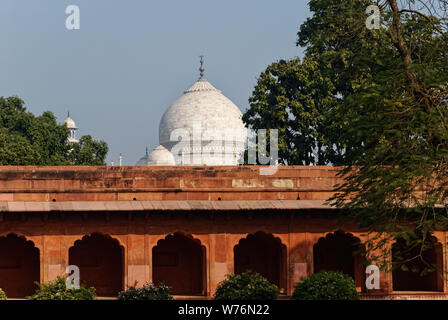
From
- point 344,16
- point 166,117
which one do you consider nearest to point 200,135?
point 166,117

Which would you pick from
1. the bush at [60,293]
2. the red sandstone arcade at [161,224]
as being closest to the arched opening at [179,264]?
the red sandstone arcade at [161,224]

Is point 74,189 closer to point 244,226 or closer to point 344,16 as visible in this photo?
point 244,226

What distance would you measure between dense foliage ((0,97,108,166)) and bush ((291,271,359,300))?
75.3 ft

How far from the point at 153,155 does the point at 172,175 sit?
41813 millimetres

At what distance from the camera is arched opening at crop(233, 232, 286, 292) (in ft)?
85.6

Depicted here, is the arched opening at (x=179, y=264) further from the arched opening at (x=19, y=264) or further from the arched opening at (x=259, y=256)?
the arched opening at (x=19, y=264)

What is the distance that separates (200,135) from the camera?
70312mm

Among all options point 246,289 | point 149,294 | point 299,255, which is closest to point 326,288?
point 246,289

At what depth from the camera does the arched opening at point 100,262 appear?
82.5 feet

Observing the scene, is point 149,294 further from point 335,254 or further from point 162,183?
point 335,254

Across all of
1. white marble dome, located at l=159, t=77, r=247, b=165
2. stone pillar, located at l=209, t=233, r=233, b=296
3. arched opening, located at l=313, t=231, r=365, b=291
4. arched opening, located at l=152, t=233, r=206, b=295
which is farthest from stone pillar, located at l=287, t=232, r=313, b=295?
white marble dome, located at l=159, t=77, r=247, b=165

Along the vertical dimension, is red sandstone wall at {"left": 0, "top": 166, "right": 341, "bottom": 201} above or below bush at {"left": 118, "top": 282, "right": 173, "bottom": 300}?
above

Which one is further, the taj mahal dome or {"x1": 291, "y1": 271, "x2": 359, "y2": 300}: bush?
the taj mahal dome

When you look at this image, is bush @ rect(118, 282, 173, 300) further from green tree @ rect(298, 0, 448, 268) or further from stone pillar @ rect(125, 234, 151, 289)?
green tree @ rect(298, 0, 448, 268)
